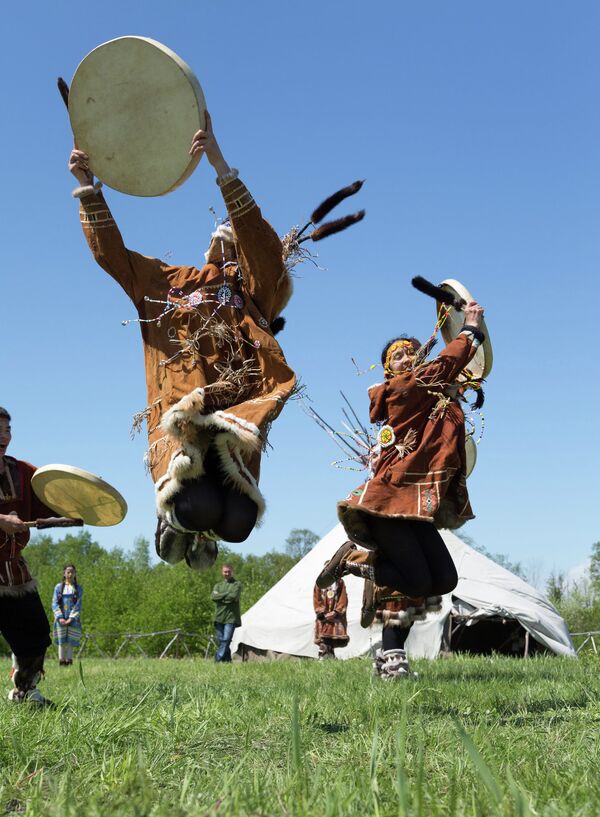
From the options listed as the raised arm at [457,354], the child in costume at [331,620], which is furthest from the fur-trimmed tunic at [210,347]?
the child in costume at [331,620]

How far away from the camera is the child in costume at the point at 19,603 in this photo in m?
4.71

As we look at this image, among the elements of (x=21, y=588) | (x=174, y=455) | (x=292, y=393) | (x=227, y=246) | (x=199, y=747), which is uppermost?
(x=227, y=246)

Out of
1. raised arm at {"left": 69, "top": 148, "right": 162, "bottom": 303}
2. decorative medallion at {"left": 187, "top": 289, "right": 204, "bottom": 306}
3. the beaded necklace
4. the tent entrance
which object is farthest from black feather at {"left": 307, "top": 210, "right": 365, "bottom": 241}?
the tent entrance

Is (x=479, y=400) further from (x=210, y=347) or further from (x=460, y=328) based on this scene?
(x=210, y=347)

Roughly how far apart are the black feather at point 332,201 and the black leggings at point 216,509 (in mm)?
1591

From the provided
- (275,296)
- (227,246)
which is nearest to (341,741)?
(275,296)

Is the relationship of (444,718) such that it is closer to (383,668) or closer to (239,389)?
(239,389)

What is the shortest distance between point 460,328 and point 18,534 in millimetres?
3285

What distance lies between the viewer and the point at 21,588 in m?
4.77

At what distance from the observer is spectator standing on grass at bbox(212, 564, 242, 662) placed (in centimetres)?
1568

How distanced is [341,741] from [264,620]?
15520 millimetres

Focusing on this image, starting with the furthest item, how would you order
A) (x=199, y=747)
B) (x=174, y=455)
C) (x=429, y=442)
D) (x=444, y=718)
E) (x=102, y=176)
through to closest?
(x=429, y=442)
(x=102, y=176)
(x=174, y=455)
(x=444, y=718)
(x=199, y=747)

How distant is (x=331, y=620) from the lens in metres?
14.4

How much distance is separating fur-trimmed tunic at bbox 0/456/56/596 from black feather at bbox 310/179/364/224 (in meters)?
2.27
